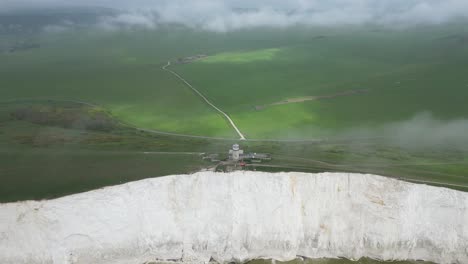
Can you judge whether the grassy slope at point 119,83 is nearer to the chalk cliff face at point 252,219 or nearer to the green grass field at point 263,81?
the green grass field at point 263,81

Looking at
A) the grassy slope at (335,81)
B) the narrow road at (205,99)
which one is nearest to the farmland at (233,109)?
the grassy slope at (335,81)

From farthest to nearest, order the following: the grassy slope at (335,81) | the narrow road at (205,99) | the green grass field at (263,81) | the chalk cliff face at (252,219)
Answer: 1. the green grass field at (263,81)
2. the grassy slope at (335,81)
3. the narrow road at (205,99)
4. the chalk cliff face at (252,219)

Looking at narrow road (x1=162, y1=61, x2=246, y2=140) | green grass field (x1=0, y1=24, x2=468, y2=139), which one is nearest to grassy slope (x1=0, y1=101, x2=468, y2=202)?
narrow road (x1=162, y1=61, x2=246, y2=140)

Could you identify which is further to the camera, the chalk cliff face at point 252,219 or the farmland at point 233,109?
the farmland at point 233,109

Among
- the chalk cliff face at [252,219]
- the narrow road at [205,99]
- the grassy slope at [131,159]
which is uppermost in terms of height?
the narrow road at [205,99]

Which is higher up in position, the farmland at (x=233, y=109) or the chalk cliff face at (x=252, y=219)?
the farmland at (x=233, y=109)

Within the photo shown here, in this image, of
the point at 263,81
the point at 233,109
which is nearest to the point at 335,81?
the point at 263,81
